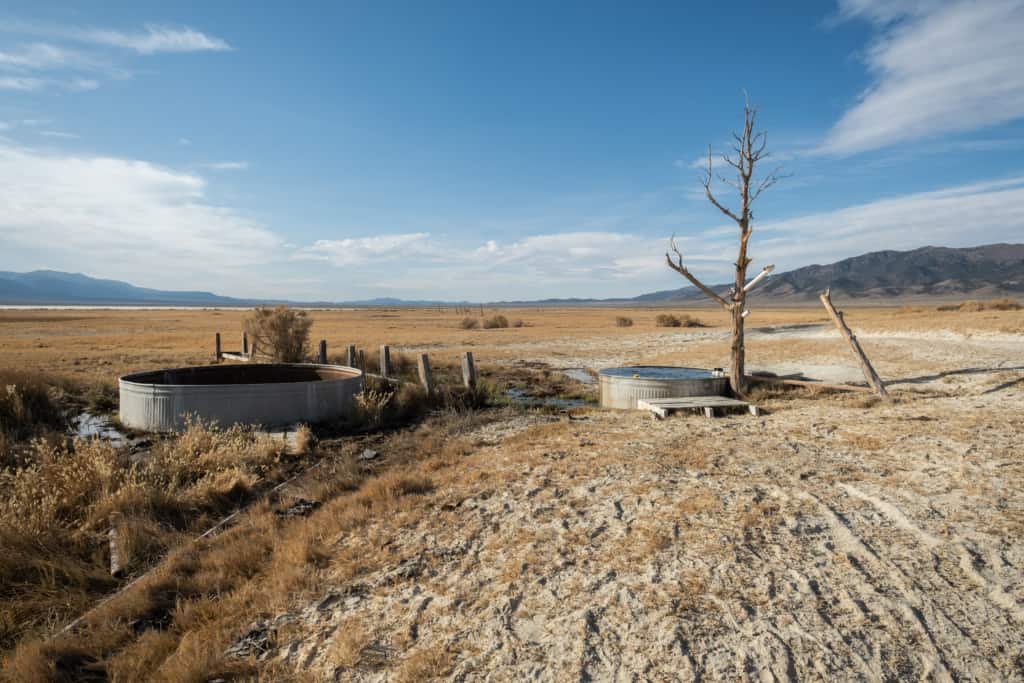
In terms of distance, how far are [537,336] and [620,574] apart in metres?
34.4

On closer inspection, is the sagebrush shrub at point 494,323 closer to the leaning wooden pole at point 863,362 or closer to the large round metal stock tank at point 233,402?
the leaning wooden pole at point 863,362

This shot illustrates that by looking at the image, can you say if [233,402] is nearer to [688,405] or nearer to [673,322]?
[688,405]

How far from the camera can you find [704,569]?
16.0ft

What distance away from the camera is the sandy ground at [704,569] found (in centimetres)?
397

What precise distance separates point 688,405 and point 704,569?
22.5ft

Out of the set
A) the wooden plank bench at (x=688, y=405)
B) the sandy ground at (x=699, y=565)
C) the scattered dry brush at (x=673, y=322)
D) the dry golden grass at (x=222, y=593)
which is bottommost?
the dry golden grass at (x=222, y=593)

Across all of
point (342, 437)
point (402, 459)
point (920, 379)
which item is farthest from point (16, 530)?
point (920, 379)

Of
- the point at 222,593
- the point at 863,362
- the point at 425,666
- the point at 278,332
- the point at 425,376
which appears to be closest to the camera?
the point at 425,666

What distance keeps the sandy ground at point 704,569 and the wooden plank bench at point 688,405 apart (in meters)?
2.59

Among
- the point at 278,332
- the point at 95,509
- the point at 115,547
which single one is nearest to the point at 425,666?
the point at 115,547

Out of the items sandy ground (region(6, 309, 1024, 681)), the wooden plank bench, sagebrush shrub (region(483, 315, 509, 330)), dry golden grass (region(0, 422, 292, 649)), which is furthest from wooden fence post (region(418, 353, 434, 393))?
sagebrush shrub (region(483, 315, 509, 330))

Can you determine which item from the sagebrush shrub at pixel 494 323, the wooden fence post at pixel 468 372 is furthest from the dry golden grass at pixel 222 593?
the sagebrush shrub at pixel 494 323

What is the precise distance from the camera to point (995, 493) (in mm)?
6000

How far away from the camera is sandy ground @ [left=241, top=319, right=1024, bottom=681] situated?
3967 millimetres
